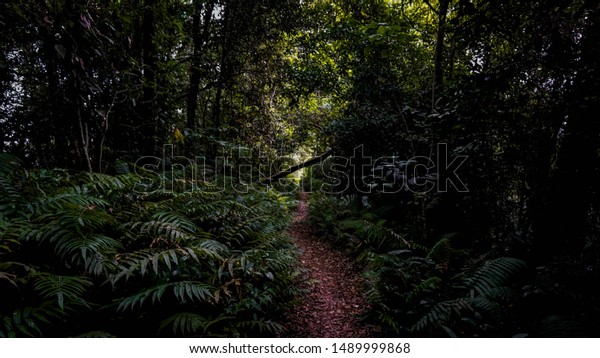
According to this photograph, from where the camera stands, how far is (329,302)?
415 cm

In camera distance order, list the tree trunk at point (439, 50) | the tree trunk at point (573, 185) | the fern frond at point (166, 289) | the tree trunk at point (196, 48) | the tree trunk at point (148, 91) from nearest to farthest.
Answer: the fern frond at point (166, 289)
the tree trunk at point (573, 185)
the tree trunk at point (439, 50)
the tree trunk at point (148, 91)
the tree trunk at point (196, 48)

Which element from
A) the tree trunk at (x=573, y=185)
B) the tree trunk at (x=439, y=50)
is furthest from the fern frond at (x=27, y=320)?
the tree trunk at (x=439, y=50)

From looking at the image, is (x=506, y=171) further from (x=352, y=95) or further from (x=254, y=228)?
(x=352, y=95)

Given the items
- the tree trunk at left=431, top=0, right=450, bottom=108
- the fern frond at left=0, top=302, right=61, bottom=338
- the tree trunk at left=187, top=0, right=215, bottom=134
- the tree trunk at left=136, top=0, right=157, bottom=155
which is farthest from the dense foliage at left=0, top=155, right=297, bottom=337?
the tree trunk at left=187, top=0, right=215, bottom=134

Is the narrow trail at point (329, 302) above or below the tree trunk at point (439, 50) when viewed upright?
below

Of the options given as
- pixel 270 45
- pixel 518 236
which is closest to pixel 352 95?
pixel 270 45

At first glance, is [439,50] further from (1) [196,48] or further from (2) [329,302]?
(1) [196,48]

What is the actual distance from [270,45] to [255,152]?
137 inches

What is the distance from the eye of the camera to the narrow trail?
3.42 metres

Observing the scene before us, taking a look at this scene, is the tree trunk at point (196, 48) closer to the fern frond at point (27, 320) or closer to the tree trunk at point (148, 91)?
the tree trunk at point (148, 91)

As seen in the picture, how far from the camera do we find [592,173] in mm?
3332

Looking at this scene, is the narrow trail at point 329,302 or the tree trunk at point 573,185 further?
the narrow trail at point 329,302

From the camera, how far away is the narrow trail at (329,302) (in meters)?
3.42

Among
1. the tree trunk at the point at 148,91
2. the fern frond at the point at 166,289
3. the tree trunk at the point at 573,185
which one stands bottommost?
the fern frond at the point at 166,289
